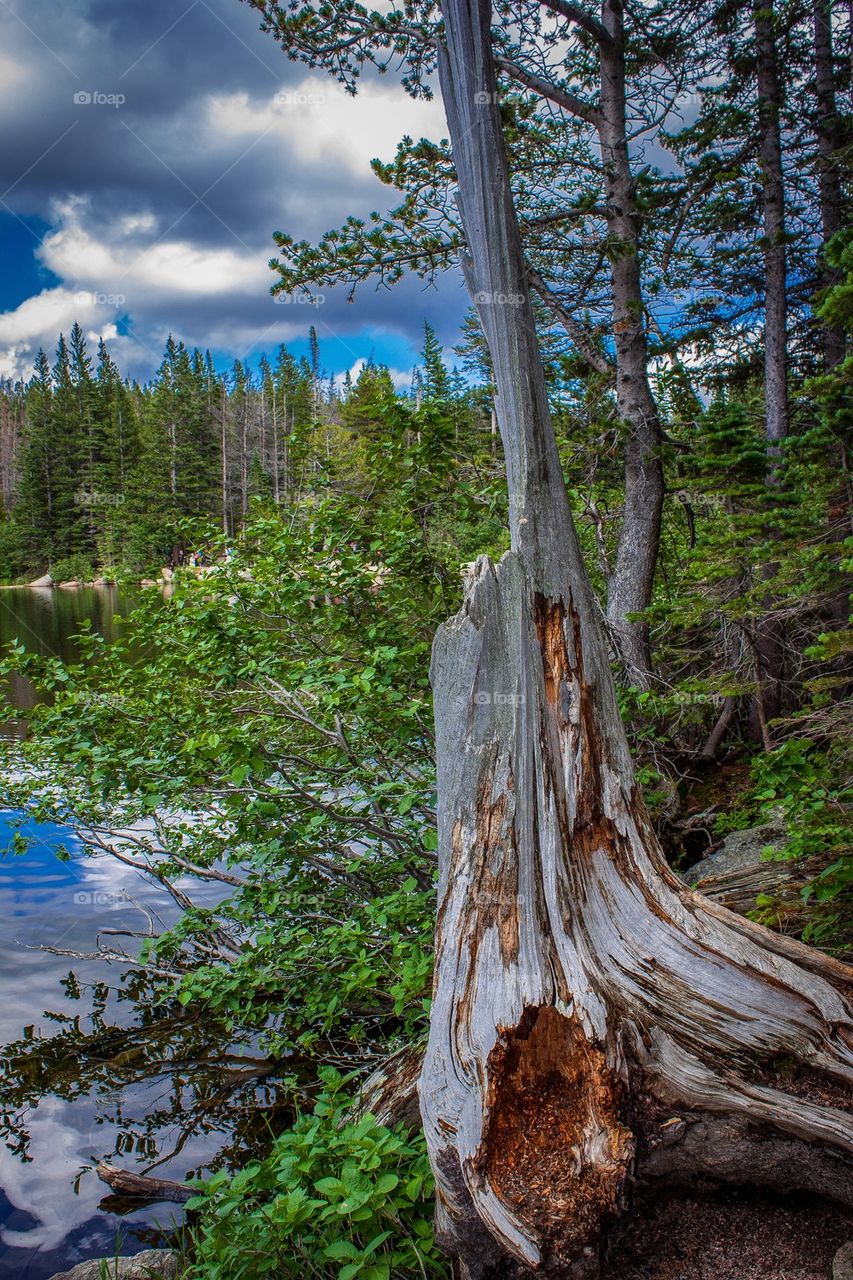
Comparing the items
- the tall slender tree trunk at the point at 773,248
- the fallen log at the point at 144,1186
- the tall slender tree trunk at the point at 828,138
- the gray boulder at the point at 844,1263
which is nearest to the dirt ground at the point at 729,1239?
the gray boulder at the point at 844,1263

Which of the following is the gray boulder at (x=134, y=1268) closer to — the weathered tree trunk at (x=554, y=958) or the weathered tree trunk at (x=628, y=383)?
the weathered tree trunk at (x=554, y=958)

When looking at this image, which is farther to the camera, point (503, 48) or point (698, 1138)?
point (503, 48)

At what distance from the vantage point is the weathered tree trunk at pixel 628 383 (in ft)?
27.5

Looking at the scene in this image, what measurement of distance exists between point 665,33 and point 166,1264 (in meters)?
12.4

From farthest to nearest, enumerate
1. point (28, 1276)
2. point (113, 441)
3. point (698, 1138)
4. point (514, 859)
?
1. point (113, 441)
2. point (28, 1276)
3. point (514, 859)
4. point (698, 1138)

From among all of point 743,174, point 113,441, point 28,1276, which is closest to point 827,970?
point 28,1276

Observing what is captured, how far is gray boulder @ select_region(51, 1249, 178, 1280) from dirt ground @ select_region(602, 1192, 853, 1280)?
215 centimetres

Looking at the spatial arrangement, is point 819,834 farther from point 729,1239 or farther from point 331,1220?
point 331,1220

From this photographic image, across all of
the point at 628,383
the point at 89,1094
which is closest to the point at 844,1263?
the point at 89,1094

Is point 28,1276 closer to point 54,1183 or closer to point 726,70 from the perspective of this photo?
point 54,1183

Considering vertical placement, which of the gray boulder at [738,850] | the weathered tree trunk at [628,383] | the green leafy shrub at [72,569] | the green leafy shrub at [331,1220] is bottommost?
the green leafy shrub at [331,1220]

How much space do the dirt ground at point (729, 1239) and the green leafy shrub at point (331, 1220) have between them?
32.4 inches

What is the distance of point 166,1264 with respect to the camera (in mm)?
3475

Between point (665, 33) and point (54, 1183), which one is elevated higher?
point (665, 33)
